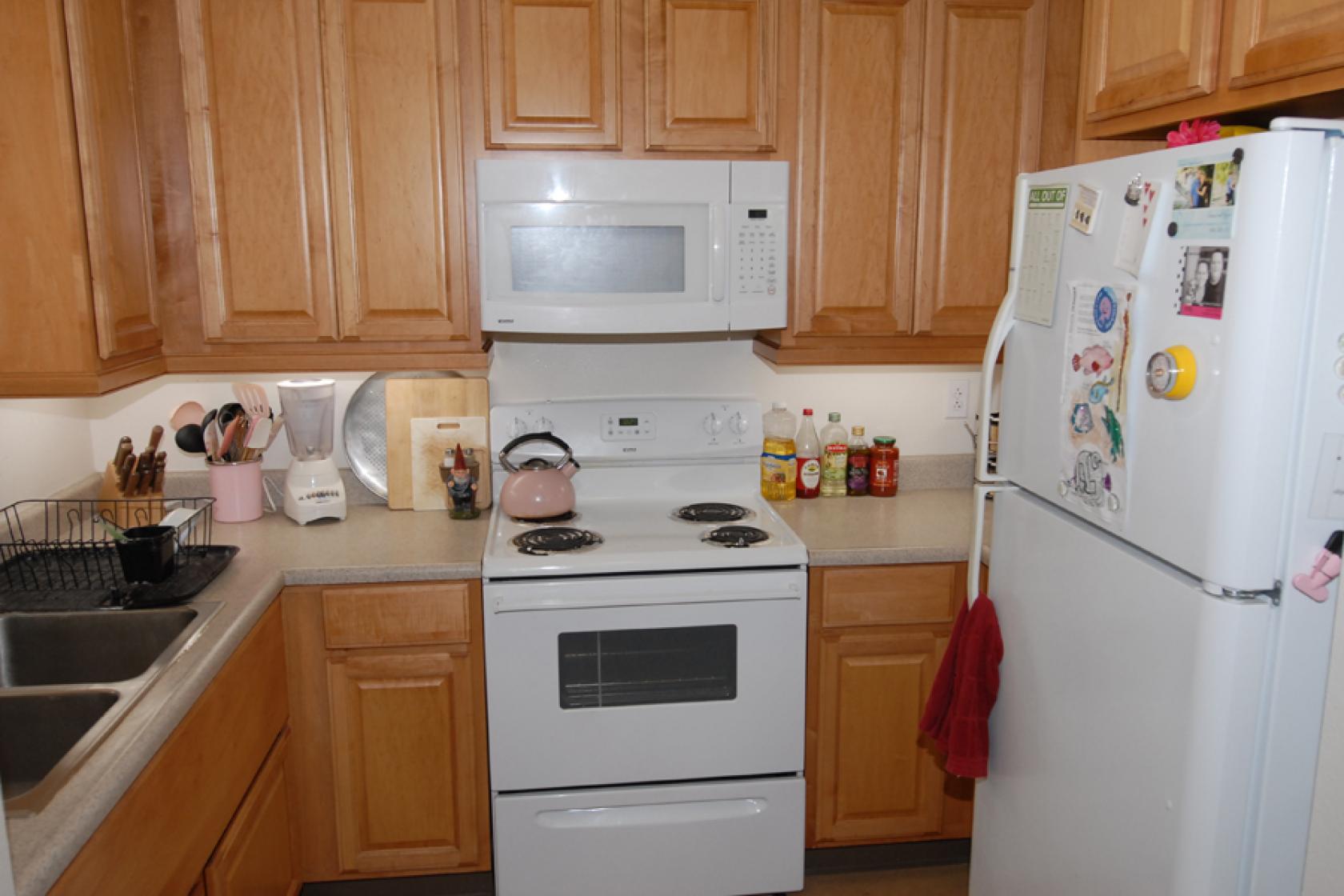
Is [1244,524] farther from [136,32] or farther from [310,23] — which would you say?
[136,32]

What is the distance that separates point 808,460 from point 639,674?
2.62ft

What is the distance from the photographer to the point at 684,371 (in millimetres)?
2957

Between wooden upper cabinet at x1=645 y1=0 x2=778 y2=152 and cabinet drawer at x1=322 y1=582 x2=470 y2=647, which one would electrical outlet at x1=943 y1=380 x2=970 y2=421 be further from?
cabinet drawer at x1=322 y1=582 x2=470 y2=647

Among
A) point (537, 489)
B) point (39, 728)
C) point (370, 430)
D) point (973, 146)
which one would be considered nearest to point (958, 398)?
point (973, 146)

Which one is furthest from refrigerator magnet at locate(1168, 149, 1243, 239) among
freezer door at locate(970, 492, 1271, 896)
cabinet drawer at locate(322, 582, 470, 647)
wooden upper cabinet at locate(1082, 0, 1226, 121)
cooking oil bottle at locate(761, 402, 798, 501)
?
cabinet drawer at locate(322, 582, 470, 647)

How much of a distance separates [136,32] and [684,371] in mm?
1491

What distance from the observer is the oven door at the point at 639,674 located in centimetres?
239

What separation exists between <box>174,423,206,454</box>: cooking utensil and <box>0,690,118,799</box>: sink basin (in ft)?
3.71

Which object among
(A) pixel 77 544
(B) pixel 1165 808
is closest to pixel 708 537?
(B) pixel 1165 808

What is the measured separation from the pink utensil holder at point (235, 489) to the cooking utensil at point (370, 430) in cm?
25

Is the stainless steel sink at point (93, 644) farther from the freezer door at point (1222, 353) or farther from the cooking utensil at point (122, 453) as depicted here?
the freezer door at point (1222, 353)

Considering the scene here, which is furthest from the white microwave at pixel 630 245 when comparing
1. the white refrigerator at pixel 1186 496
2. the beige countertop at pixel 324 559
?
the white refrigerator at pixel 1186 496

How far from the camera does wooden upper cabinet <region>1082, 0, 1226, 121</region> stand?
1657 mm

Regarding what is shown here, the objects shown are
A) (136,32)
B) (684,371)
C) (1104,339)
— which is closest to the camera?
(1104,339)
